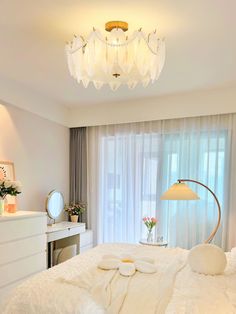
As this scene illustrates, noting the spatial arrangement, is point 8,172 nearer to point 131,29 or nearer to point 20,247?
point 20,247

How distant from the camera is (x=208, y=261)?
7.24 ft

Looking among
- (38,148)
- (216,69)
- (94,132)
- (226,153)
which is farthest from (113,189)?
(216,69)

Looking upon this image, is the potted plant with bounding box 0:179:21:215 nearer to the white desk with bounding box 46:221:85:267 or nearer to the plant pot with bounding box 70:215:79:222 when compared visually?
the white desk with bounding box 46:221:85:267

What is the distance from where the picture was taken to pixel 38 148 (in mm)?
4125

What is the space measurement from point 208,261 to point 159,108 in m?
2.47

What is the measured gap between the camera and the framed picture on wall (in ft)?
11.3

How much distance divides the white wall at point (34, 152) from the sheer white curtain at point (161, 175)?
0.48 metres

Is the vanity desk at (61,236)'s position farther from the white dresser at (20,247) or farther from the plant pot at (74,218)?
the white dresser at (20,247)

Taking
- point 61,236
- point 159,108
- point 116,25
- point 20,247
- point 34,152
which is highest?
point 116,25

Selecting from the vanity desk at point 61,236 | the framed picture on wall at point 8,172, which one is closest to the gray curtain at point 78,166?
the vanity desk at point 61,236

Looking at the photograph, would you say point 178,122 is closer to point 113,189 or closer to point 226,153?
point 226,153

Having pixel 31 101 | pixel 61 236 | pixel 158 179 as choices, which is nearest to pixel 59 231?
pixel 61 236

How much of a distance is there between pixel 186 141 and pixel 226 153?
22.3 inches

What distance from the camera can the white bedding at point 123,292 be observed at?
1615 mm
